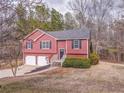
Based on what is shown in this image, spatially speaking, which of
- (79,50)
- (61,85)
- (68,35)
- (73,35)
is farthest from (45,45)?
(61,85)

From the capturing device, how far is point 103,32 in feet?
207

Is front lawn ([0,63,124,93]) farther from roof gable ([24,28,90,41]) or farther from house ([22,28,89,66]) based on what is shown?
roof gable ([24,28,90,41])

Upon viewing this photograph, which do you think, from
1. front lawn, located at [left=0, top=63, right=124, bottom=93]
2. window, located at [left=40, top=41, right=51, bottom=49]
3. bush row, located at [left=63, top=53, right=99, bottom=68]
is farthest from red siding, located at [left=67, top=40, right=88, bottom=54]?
front lawn, located at [left=0, top=63, right=124, bottom=93]

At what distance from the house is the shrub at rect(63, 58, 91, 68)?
7.68ft

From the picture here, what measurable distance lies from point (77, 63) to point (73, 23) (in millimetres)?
36531

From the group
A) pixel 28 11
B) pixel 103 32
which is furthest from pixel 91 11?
pixel 28 11

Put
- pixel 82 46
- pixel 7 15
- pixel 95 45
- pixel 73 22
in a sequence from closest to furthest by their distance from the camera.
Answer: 1. pixel 7 15
2. pixel 82 46
3. pixel 95 45
4. pixel 73 22

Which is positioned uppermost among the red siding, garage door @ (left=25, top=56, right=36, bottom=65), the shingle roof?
the shingle roof

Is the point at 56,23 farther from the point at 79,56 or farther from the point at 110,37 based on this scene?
the point at 79,56

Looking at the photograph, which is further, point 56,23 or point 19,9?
point 56,23

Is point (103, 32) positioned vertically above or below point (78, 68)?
above

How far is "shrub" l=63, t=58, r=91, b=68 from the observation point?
33.2 metres

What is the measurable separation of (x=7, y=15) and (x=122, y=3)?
37.5 m

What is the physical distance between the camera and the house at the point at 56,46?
36.5 metres
